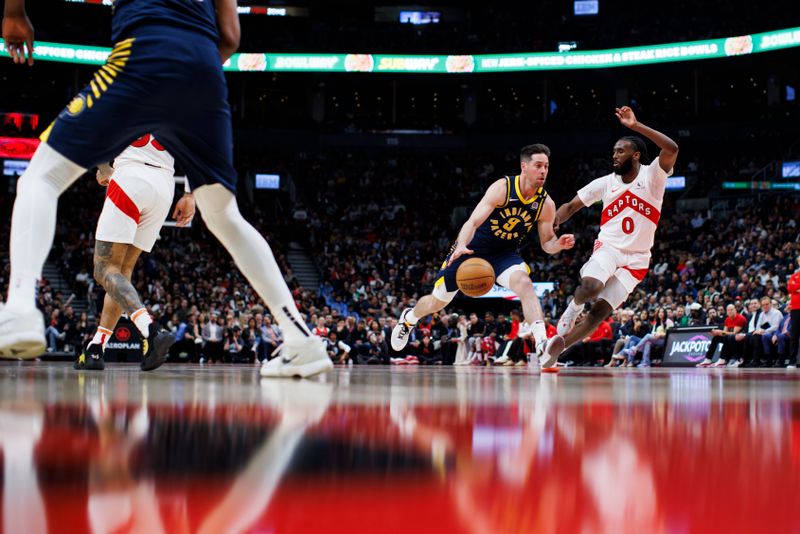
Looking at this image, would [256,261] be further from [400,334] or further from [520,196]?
[400,334]

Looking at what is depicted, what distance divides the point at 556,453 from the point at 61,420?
1.05 m

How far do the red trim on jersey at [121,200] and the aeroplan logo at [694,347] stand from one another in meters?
11.3

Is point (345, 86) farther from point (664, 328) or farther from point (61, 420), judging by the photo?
point (61, 420)

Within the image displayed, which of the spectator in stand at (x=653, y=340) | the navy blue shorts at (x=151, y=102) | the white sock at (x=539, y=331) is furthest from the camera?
the spectator in stand at (x=653, y=340)

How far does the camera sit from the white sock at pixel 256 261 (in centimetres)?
310

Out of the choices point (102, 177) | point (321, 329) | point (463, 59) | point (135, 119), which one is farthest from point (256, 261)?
point (463, 59)

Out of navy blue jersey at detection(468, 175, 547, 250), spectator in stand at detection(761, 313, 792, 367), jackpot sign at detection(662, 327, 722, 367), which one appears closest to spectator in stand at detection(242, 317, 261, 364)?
jackpot sign at detection(662, 327, 722, 367)

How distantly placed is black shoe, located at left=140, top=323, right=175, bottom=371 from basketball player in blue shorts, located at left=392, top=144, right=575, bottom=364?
99.3 inches

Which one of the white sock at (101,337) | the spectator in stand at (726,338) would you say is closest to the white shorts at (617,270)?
the white sock at (101,337)

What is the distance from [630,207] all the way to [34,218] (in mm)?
5121

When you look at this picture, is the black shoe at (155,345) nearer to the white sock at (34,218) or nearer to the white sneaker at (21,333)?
the white sock at (34,218)

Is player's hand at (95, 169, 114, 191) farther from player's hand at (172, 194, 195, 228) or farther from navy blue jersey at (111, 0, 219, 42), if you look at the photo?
navy blue jersey at (111, 0, 219, 42)

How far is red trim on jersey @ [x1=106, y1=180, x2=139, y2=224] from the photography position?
5.04 meters

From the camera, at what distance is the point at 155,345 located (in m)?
4.49
